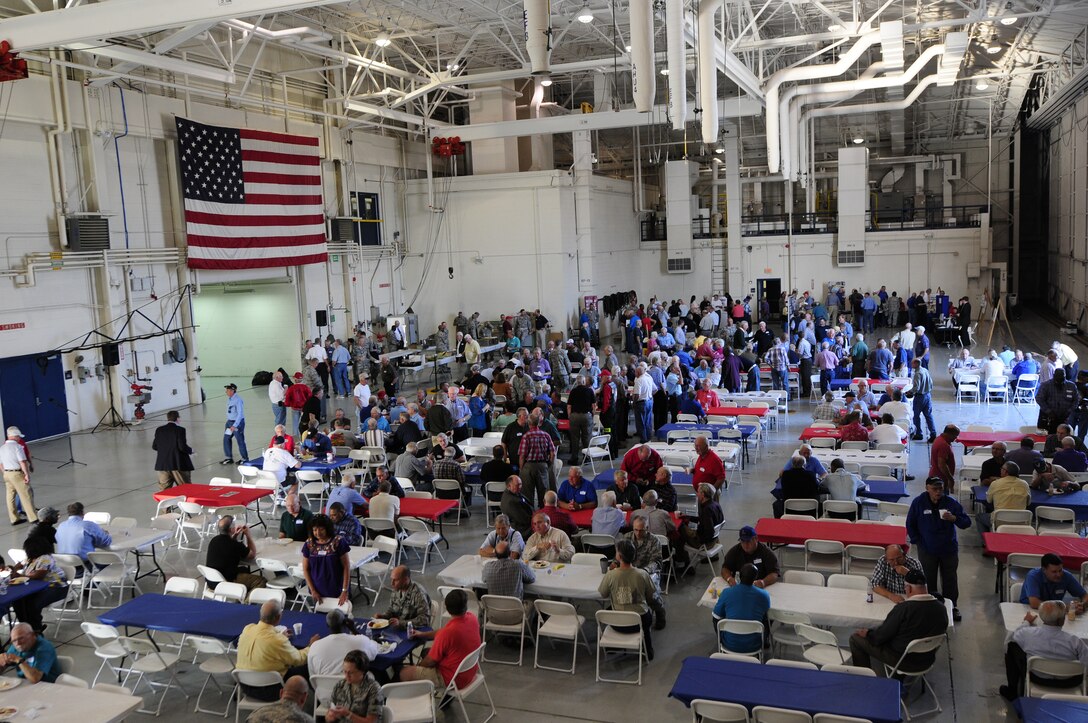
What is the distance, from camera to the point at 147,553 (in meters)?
10.1

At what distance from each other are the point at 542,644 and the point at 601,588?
943 mm

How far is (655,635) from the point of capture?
7375 mm

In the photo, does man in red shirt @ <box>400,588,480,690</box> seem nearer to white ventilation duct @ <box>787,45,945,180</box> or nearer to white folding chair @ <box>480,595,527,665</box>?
white folding chair @ <box>480,595,527,665</box>

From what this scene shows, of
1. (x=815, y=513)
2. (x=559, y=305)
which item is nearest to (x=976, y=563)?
(x=815, y=513)

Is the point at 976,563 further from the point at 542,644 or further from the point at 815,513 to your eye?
the point at 542,644

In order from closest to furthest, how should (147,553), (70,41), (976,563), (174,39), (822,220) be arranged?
(976,563)
(147,553)
(70,41)
(174,39)
(822,220)

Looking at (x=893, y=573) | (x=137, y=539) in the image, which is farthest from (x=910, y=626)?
(x=137, y=539)

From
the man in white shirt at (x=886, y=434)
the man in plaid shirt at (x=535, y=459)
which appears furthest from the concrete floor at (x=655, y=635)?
the man in plaid shirt at (x=535, y=459)

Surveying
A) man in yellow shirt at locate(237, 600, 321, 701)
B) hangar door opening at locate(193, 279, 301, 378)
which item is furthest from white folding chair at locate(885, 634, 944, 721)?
hangar door opening at locate(193, 279, 301, 378)

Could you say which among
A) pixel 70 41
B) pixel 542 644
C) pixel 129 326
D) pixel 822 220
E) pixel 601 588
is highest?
pixel 70 41

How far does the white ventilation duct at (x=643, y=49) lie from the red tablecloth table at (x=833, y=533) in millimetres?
4508

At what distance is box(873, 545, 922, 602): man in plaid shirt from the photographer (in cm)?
645

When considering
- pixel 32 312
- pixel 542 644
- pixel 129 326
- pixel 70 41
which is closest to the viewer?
pixel 542 644

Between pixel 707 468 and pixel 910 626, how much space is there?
3681 mm
